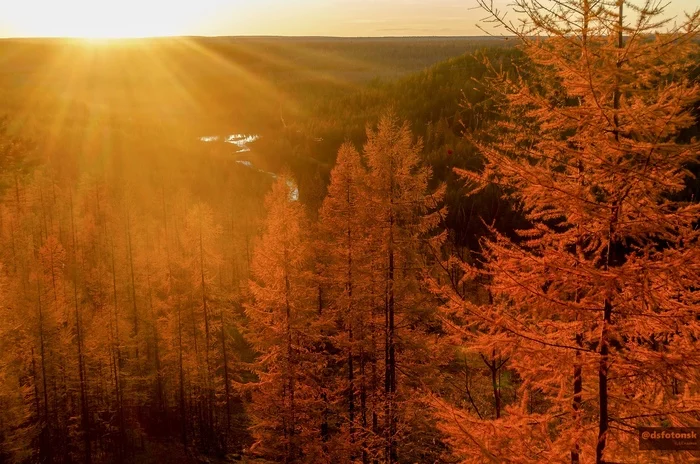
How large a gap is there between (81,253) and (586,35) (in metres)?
53.3

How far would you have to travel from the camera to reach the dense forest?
5645mm

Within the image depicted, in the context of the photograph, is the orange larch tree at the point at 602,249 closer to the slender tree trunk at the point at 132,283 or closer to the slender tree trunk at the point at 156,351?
the slender tree trunk at the point at 156,351

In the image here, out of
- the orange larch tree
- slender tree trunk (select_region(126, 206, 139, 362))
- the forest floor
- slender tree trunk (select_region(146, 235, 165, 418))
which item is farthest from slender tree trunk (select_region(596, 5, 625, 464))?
slender tree trunk (select_region(126, 206, 139, 362))

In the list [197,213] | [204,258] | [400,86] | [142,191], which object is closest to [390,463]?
[204,258]

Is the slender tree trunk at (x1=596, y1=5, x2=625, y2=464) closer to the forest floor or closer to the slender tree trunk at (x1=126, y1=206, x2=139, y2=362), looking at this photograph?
the forest floor

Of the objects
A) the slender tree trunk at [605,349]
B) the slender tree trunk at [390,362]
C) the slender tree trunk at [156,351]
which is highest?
the slender tree trunk at [605,349]

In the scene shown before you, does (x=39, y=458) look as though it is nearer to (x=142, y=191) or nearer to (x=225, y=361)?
(x=225, y=361)

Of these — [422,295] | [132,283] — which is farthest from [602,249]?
[132,283]

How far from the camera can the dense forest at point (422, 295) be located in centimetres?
564

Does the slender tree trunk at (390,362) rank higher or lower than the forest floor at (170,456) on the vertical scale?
higher

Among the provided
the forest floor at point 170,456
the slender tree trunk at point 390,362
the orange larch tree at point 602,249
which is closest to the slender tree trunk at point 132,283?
the forest floor at point 170,456

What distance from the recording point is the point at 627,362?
5871 millimetres

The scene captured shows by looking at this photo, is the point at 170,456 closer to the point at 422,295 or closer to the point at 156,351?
the point at 156,351

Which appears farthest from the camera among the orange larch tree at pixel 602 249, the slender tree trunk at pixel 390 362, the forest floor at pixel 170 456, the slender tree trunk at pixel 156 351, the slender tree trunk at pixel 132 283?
the slender tree trunk at pixel 132 283
